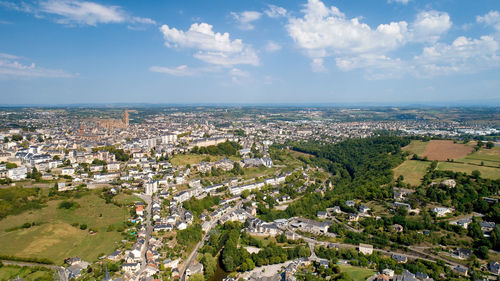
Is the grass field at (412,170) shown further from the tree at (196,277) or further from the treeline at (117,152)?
the treeline at (117,152)

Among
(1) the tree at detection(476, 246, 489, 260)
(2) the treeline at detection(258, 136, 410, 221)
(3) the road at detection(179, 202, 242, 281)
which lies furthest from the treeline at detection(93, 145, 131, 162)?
(1) the tree at detection(476, 246, 489, 260)

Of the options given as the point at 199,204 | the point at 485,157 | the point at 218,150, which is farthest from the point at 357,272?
the point at 218,150

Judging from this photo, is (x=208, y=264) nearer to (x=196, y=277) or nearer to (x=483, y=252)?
(x=196, y=277)

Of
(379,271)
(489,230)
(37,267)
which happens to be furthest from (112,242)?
(489,230)

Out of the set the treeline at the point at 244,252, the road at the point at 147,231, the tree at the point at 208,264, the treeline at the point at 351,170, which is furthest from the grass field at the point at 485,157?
the road at the point at 147,231

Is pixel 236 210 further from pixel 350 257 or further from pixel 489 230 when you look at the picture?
pixel 489 230

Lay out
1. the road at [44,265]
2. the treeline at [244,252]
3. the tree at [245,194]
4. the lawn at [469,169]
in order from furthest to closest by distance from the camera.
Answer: the tree at [245,194], the lawn at [469,169], the treeline at [244,252], the road at [44,265]

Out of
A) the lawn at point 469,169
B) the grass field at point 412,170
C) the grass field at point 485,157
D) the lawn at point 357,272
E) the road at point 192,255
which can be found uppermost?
the grass field at point 485,157
